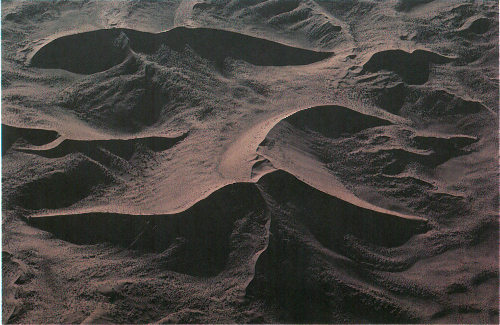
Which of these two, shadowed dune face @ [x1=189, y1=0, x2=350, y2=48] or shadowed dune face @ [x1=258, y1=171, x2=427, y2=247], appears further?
shadowed dune face @ [x1=189, y1=0, x2=350, y2=48]

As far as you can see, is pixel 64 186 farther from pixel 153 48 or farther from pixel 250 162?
pixel 153 48

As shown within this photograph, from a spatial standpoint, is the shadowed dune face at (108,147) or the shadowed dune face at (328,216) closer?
the shadowed dune face at (328,216)

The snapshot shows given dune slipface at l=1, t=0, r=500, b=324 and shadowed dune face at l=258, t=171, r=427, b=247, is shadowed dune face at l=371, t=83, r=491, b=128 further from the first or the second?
shadowed dune face at l=258, t=171, r=427, b=247

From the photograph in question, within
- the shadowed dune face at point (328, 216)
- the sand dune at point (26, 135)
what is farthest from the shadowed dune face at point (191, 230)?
the sand dune at point (26, 135)

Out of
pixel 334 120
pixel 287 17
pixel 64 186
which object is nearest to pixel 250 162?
pixel 334 120

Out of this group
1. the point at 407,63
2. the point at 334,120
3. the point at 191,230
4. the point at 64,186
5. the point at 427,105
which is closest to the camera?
the point at 191,230

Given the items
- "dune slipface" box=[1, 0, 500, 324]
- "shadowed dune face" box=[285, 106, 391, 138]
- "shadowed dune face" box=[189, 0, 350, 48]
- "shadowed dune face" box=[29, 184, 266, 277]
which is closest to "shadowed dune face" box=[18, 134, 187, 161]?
"dune slipface" box=[1, 0, 500, 324]

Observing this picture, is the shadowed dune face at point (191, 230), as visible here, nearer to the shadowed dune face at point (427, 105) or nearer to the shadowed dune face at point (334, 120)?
the shadowed dune face at point (334, 120)
